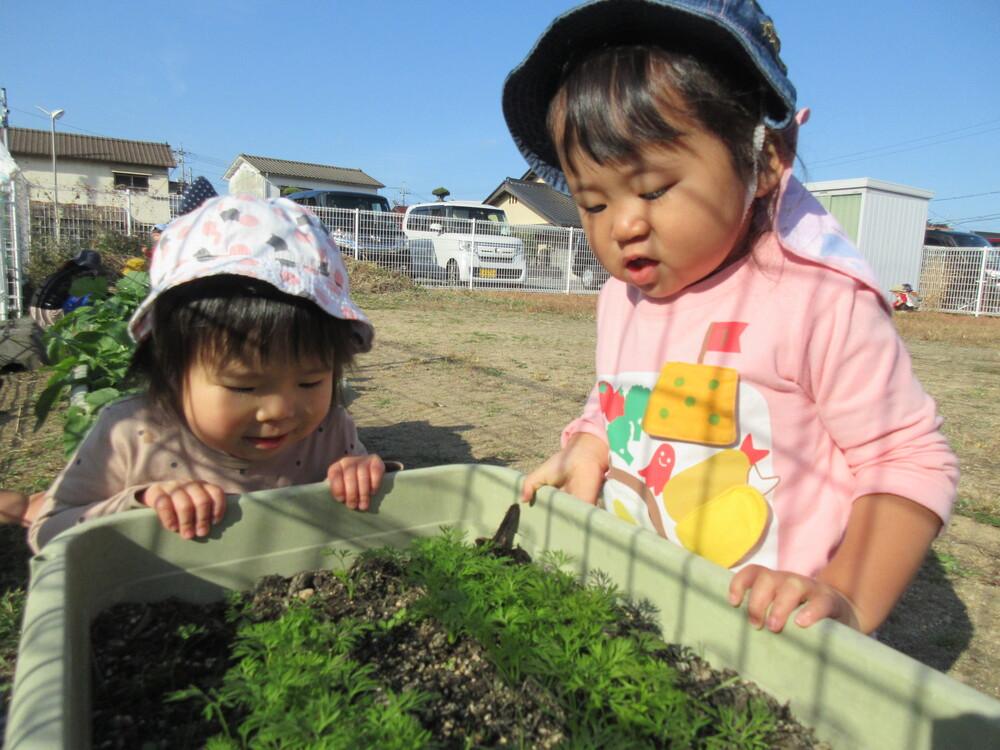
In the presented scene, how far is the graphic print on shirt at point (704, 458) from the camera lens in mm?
1231

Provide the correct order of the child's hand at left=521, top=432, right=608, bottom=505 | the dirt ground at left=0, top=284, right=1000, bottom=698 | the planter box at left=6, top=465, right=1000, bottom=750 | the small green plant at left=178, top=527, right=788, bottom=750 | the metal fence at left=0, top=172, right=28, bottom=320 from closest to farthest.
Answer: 1. the planter box at left=6, top=465, right=1000, bottom=750
2. the small green plant at left=178, top=527, right=788, bottom=750
3. the child's hand at left=521, top=432, right=608, bottom=505
4. the dirt ground at left=0, top=284, right=1000, bottom=698
5. the metal fence at left=0, top=172, right=28, bottom=320

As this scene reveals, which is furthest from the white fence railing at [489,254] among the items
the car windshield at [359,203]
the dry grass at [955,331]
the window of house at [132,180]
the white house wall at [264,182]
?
the white house wall at [264,182]

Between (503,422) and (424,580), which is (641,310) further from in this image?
(503,422)

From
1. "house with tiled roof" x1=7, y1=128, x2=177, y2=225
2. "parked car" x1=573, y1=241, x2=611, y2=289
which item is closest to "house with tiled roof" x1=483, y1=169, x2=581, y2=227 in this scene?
"parked car" x1=573, y1=241, x2=611, y2=289

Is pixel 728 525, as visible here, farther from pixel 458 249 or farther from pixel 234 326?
pixel 458 249

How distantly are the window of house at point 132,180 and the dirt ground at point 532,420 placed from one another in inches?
1229

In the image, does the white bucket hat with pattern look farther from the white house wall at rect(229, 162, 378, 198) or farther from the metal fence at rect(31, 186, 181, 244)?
the white house wall at rect(229, 162, 378, 198)

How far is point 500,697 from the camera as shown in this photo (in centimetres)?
97

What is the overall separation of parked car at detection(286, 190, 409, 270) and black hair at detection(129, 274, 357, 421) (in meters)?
13.5

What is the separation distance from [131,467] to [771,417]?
1.33 metres

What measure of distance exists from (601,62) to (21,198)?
12546mm

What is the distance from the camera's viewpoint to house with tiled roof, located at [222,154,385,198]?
127 ft

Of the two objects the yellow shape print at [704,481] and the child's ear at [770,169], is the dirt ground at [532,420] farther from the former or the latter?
the child's ear at [770,169]

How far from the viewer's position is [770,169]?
1.22 m
